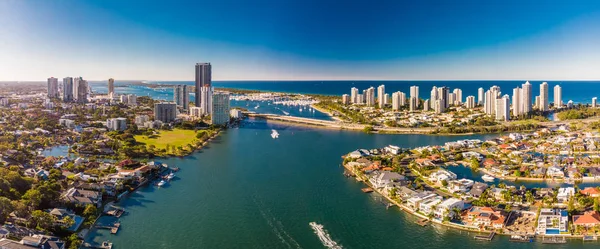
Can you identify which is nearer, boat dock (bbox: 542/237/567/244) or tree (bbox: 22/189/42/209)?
boat dock (bbox: 542/237/567/244)

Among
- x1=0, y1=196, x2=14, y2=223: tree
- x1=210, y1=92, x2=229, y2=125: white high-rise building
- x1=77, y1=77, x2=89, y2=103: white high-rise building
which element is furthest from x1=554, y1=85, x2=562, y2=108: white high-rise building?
x1=77, y1=77, x2=89, y2=103: white high-rise building

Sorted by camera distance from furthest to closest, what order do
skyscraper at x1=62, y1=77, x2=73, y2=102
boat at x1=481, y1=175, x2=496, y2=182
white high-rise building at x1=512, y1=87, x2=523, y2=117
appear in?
skyscraper at x1=62, y1=77, x2=73, y2=102, white high-rise building at x1=512, y1=87, x2=523, y2=117, boat at x1=481, y1=175, x2=496, y2=182

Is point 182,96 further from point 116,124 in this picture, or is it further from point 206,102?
point 116,124

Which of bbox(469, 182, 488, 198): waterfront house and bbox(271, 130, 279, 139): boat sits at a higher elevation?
bbox(271, 130, 279, 139): boat

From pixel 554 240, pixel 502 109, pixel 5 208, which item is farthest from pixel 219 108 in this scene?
pixel 554 240

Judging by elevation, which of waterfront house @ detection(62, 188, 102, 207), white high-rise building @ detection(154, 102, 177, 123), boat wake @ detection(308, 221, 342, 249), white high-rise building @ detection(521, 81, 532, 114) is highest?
white high-rise building @ detection(521, 81, 532, 114)

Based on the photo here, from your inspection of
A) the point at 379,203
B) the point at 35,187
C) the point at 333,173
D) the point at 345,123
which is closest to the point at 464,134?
the point at 345,123

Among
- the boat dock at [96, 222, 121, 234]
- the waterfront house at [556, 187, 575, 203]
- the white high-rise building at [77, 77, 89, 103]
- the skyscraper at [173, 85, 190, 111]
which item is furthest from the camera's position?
→ the white high-rise building at [77, 77, 89, 103]

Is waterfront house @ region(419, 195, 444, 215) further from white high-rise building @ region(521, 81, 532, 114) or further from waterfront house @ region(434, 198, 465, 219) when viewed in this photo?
white high-rise building @ region(521, 81, 532, 114)
